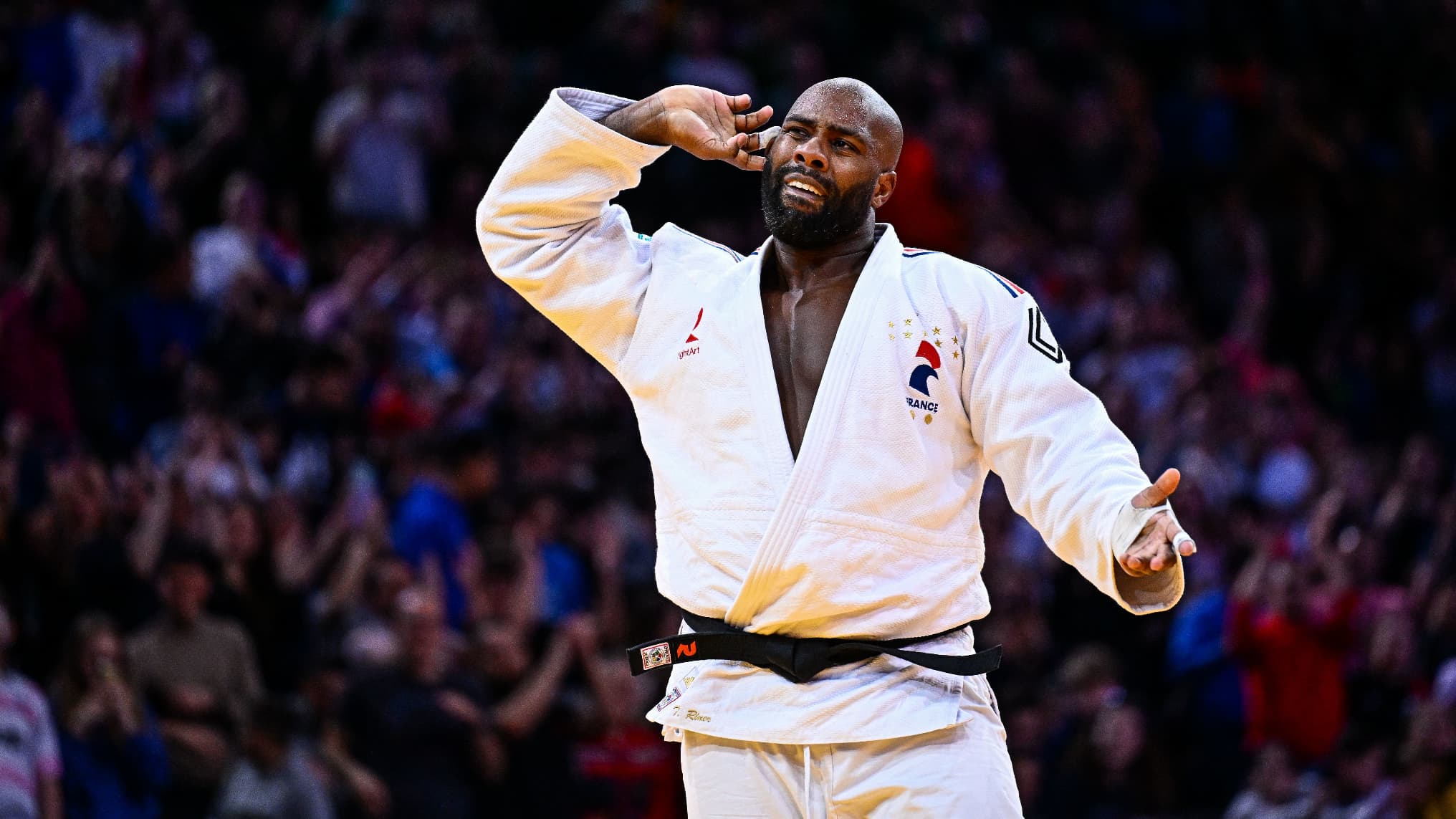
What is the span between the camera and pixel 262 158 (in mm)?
12164

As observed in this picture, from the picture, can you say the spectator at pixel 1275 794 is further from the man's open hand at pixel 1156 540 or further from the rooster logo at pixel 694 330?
the rooster logo at pixel 694 330

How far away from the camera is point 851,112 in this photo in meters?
4.30

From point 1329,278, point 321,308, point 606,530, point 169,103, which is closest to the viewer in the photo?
point 606,530

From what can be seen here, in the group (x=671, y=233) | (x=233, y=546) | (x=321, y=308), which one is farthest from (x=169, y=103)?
(x=671, y=233)

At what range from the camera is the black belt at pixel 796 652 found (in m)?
3.99

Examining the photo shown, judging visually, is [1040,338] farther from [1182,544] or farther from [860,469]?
[1182,544]

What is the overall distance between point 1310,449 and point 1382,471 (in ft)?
1.81

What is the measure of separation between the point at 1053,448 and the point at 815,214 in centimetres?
83

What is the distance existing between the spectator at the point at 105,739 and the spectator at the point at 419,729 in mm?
979

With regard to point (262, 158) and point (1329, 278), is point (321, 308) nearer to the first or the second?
point (262, 158)

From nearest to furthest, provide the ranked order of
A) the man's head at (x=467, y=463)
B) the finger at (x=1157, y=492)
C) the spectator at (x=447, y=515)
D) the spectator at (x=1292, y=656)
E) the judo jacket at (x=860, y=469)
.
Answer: the finger at (x=1157, y=492) < the judo jacket at (x=860, y=469) < the spectator at (x=447, y=515) < the man's head at (x=467, y=463) < the spectator at (x=1292, y=656)

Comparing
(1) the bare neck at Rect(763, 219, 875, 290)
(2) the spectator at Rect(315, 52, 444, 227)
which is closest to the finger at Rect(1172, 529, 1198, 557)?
(1) the bare neck at Rect(763, 219, 875, 290)

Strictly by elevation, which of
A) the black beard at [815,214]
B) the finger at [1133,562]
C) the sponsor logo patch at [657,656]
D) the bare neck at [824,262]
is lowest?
the sponsor logo patch at [657,656]

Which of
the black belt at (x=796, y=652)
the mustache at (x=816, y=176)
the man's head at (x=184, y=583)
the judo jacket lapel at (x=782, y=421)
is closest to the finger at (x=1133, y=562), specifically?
the black belt at (x=796, y=652)
